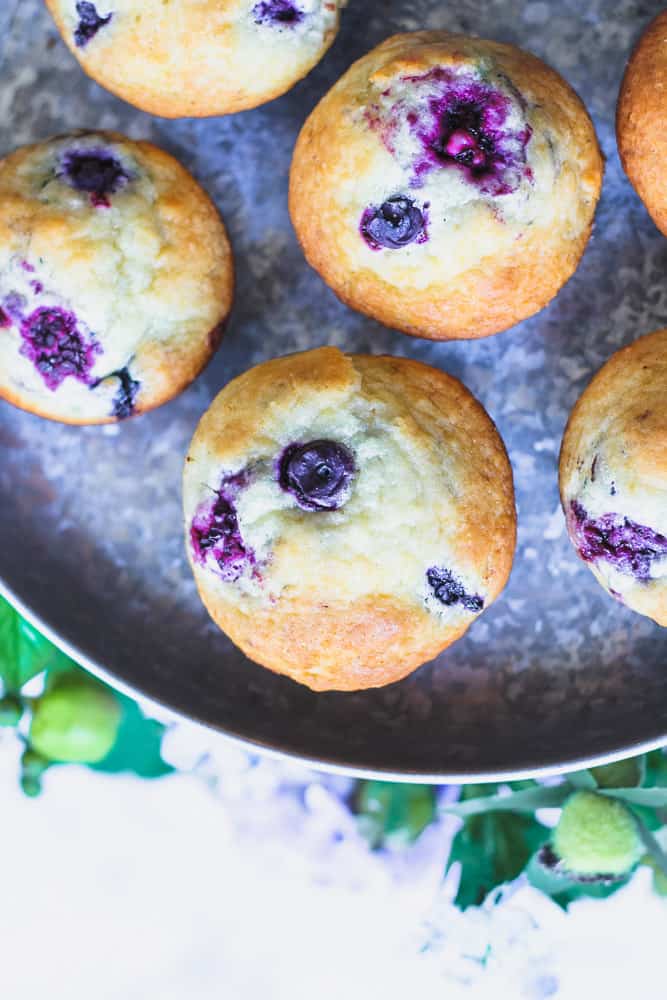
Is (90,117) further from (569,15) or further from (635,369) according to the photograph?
(635,369)

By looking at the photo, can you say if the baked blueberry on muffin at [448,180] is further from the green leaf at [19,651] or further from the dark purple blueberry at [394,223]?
the green leaf at [19,651]

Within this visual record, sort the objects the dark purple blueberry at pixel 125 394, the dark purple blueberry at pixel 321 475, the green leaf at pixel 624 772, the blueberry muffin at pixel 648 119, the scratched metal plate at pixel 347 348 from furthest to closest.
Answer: the green leaf at pixel 624 772
the scratched metal plate at pixel 347 348
the dark purple blueberry at pixel 125 394
the blueberry muffin at pixel 648 119
the dark purple blueberry at pixel 321 475

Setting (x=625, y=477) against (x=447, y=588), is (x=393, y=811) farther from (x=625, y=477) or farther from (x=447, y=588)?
(x=625, y=477)

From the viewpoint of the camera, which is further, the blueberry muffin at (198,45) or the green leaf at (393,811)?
the green leaf at (393,811)

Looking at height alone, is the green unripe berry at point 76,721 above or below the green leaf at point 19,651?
below

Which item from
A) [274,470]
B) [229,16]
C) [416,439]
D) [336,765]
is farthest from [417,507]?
[229,16]

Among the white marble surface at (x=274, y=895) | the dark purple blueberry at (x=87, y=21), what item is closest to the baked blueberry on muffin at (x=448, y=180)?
the dark purple blueberry at (x=87, y=21)
